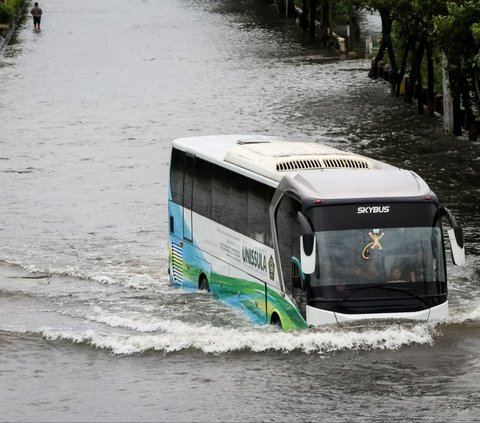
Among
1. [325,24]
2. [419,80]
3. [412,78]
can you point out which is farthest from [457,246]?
[325,24]

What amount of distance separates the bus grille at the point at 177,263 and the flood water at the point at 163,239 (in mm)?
330

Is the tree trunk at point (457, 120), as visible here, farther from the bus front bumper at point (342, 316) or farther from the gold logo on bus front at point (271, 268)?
the bus front bumper at point (342, 316)

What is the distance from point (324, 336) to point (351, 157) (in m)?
3.44

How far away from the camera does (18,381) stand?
18359 millimetres

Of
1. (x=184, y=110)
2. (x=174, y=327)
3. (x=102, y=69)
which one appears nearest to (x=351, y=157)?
(x=174, y=327)

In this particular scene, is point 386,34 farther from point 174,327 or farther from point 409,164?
point 174,327

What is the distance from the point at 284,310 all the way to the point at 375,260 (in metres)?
1.64

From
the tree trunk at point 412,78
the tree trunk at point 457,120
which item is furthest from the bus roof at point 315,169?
the tree trunk at point 412,78

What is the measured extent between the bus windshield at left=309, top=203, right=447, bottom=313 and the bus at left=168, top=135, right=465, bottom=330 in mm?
13

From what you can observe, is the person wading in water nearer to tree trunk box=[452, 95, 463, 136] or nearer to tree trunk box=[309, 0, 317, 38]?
tree trunk box=[309, 0, 317, 38]

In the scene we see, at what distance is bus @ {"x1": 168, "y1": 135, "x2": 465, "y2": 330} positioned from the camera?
62.4 ft

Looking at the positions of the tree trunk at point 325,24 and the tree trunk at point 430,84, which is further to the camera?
the tree trunk at point 325,24

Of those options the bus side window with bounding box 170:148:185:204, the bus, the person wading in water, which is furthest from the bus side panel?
the person wading in water

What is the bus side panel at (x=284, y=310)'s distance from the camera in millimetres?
19452
